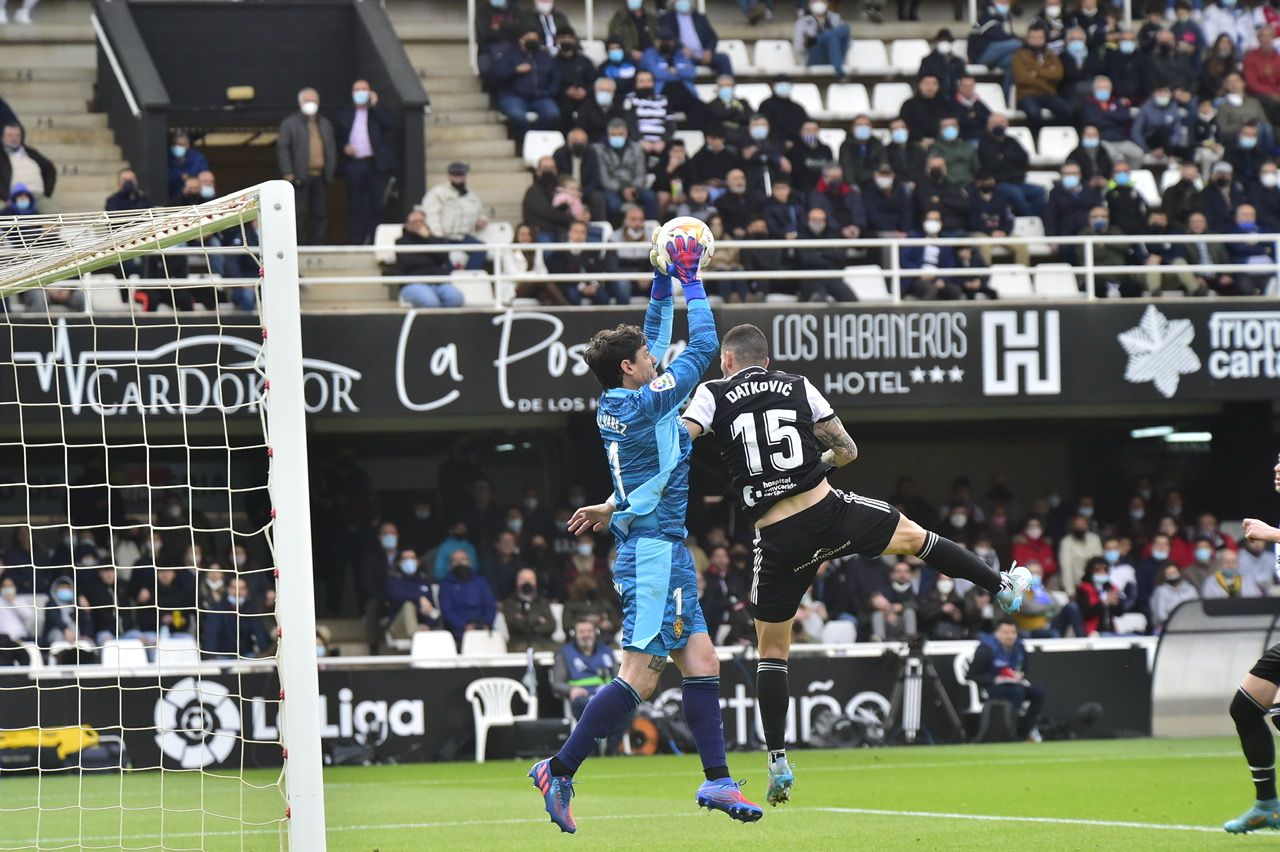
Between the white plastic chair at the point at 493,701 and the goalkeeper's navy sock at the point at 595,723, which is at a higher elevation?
the goalkeeper's navy sock at the point at 595,723

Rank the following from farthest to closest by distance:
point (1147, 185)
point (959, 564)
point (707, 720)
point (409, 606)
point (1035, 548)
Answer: point (1147, 185) → point (1035, 548) → point (409, 606) → point (959, 564) → point (707, 720)

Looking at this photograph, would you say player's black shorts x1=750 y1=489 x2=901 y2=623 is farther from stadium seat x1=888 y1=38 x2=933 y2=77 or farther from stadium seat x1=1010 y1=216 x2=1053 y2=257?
stadium seat x1=888 y1=38 x2=933 y2=77

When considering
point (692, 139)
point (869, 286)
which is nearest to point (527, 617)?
point (869, 286)

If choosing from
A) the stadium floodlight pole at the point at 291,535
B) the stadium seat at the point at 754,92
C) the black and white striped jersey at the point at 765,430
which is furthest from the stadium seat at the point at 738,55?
the stadium floodlight pole at the point at 291,535

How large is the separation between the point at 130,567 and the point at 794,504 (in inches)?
163

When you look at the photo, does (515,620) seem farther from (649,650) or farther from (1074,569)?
(649,650)

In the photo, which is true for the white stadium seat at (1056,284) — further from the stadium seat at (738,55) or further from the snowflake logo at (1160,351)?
the stadium seat at (738,55)

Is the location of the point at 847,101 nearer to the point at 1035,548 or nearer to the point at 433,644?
the point at 1035,548

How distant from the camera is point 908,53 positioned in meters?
25.2

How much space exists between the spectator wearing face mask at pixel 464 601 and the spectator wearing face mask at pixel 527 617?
0.21 metres

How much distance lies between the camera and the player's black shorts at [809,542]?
27.8ft

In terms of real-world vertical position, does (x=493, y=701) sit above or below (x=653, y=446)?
below

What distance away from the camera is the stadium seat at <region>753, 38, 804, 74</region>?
24.4 m

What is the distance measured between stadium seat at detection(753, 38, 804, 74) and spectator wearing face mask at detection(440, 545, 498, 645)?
8.88m
